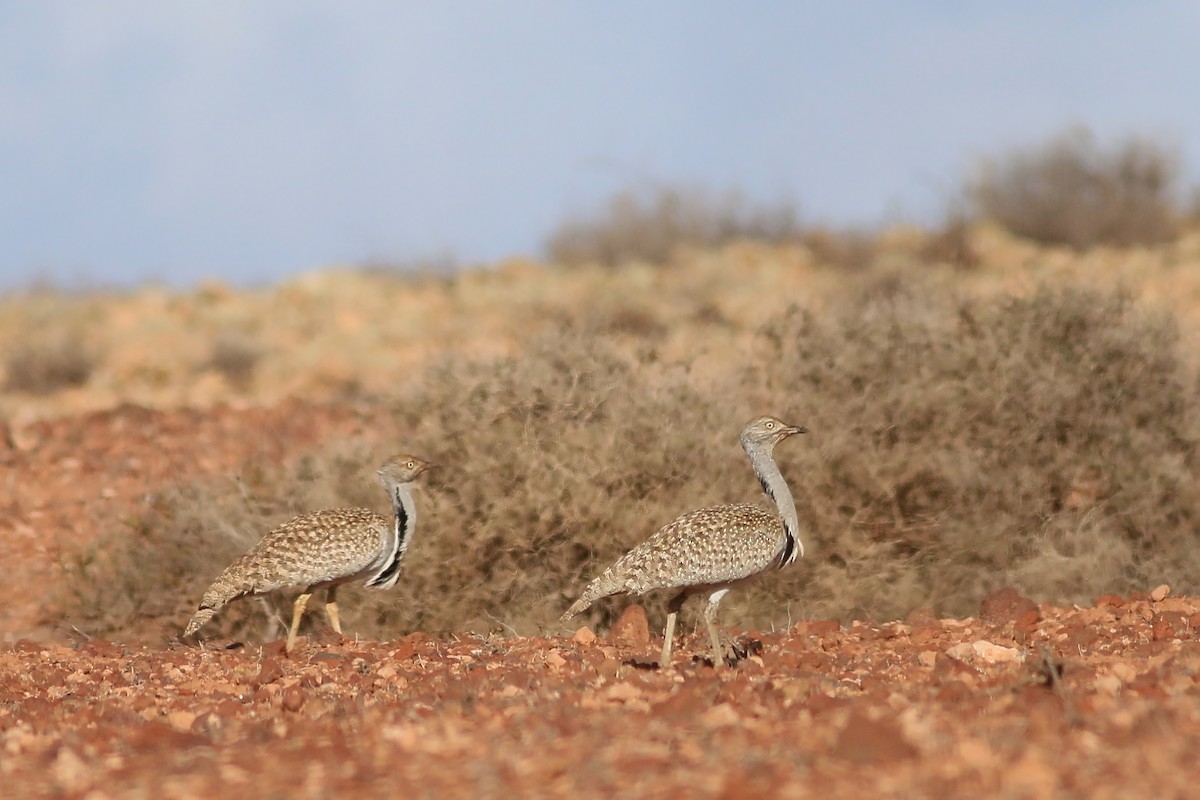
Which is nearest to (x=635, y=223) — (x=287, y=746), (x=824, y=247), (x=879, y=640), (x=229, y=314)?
(x=824, y=247)

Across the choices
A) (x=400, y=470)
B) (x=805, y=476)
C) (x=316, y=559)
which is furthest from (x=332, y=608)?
(x=805, y=476)

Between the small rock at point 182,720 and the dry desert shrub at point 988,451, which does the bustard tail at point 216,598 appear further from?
the dry desert shrub at point 988,451

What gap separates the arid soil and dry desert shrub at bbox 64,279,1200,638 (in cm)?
63

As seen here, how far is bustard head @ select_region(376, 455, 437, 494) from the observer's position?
27.2 feet

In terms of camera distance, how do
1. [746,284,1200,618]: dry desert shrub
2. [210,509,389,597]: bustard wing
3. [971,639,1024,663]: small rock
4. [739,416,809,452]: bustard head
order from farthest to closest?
[746,284,1200,618]: dry desert shrub → [210,509,389,597]: bustard wing → [739,416,809,452]: bustard head → [971,639,1024,663]: small rock

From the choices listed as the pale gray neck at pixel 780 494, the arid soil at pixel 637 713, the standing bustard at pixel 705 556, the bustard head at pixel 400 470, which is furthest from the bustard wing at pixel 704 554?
the bustard head at pixel 400 470

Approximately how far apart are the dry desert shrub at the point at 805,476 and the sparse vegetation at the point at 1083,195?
1562 cm

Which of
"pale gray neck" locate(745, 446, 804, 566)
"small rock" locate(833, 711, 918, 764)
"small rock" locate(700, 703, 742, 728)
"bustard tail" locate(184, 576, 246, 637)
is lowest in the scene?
"bustard tail" locate(184, 576, 246, 637)

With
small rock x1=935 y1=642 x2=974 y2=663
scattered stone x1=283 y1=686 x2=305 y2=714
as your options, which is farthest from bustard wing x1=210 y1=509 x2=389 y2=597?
small rock x1=935 y1=642 x2=974 y2=663

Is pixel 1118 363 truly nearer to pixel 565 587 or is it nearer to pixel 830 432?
pixel 830 432

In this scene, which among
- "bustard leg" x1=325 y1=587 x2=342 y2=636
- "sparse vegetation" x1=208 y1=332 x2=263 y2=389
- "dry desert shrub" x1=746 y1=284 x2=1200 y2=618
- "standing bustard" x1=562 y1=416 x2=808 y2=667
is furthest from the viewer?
"sparse vegetation" x1=208 y1=332 x2=263 y2=389

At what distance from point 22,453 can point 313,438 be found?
281 centimetres

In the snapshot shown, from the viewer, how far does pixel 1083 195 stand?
84.2ft

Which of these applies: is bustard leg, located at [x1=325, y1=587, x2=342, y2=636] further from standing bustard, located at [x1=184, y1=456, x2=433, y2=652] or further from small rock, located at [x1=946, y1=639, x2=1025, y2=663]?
small rock, located at [x1=946, y1=639, x2=1025, y2=663]
